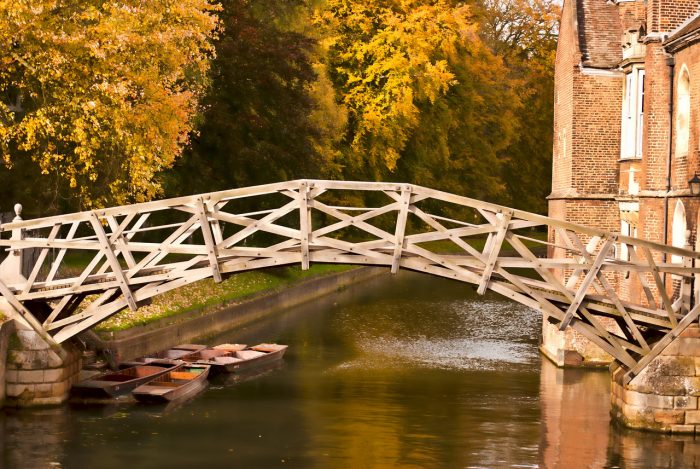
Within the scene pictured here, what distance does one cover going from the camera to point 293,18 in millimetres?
46281

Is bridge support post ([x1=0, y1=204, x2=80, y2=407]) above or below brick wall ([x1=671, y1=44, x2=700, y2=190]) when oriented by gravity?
below

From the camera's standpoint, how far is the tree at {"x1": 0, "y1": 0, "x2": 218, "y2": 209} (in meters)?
25.4

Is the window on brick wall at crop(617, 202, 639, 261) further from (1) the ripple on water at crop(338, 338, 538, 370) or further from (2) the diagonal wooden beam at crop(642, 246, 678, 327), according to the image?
(2) the diagonal wooden beam at crop(642, 246, 678, 327)

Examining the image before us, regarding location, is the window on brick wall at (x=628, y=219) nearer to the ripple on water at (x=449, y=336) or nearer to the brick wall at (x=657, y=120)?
the brick wall at (x=657, y=120)

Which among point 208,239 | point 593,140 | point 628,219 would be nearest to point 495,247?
point 208,239

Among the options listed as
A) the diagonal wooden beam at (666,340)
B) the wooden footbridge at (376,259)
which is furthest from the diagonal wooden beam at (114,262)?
the diagonal wooden beam at (666,340)

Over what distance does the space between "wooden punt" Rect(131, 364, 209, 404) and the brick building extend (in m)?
8.54

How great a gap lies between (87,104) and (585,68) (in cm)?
1120

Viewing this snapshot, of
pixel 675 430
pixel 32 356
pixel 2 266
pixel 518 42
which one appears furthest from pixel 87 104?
pixel 518 42

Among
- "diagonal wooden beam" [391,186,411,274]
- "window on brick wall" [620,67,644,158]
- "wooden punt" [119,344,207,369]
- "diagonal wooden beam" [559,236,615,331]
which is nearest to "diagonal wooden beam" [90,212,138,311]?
"wooden punt" [119,344,207,369]

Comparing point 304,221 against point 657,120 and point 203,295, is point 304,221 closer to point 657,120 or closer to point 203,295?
point 657,120

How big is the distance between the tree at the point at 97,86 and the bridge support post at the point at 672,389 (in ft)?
38.6

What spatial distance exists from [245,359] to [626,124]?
32.5ft

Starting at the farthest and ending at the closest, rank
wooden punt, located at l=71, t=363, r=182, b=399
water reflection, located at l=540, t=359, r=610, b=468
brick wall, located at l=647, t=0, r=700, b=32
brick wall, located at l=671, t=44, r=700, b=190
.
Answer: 1. brick wall, located at l=647, t=0, r=700, b=32
2. brick wall, located at l=671, t=44, r=700, b=190
3. wooden punt, located at l=71, t=363, r=182, b=399
4. water reflection, located at l=540, t=359, r=610, b=468
